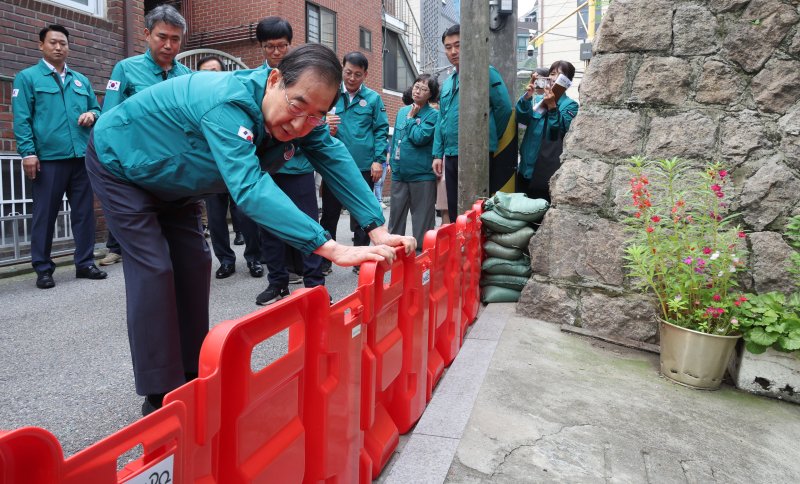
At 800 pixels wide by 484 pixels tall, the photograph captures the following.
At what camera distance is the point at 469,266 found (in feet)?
12.7

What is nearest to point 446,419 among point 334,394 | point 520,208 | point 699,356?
point 334,394

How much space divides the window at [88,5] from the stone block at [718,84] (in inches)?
272

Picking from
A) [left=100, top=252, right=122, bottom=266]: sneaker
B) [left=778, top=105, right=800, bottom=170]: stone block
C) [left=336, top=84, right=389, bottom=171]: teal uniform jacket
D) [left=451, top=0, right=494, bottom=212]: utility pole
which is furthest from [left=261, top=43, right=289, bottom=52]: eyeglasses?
[left=778, top=105, right=800, bottom=170]: stone block

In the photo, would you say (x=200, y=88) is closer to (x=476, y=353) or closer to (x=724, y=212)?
(x=476, y=353)

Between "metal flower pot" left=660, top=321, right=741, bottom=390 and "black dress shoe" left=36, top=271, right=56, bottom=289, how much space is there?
483 cm

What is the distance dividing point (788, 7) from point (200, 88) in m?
3.56

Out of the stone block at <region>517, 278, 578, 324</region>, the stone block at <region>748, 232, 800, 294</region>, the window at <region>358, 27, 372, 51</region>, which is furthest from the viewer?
the window at <region>358, 27, 372, 51</region>

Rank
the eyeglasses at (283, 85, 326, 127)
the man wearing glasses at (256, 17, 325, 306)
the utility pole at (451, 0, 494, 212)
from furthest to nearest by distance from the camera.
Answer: the utility pole at (451, 0, 494, 212)
the man wearing glasses at (256, 17, 325, 306)
the eyeglasses at (283, 85, 326, 127)

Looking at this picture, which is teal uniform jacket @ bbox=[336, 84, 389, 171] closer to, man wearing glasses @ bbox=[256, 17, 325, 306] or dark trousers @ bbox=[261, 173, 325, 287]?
man wearing glasses @ bbox=[256, 17, 325, 306]

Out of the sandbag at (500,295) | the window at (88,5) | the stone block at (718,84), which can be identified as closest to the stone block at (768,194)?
the stone block at (718,84)

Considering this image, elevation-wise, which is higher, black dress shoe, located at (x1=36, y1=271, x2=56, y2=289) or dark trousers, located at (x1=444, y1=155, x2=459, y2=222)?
dark trousers, located at (x1=444, y1=155, x2=459, y2=222)

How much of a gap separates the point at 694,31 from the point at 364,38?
40.2 feet

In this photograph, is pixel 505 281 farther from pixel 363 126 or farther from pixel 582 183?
pixel 363 126

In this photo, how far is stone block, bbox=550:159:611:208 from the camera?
3994 mm
